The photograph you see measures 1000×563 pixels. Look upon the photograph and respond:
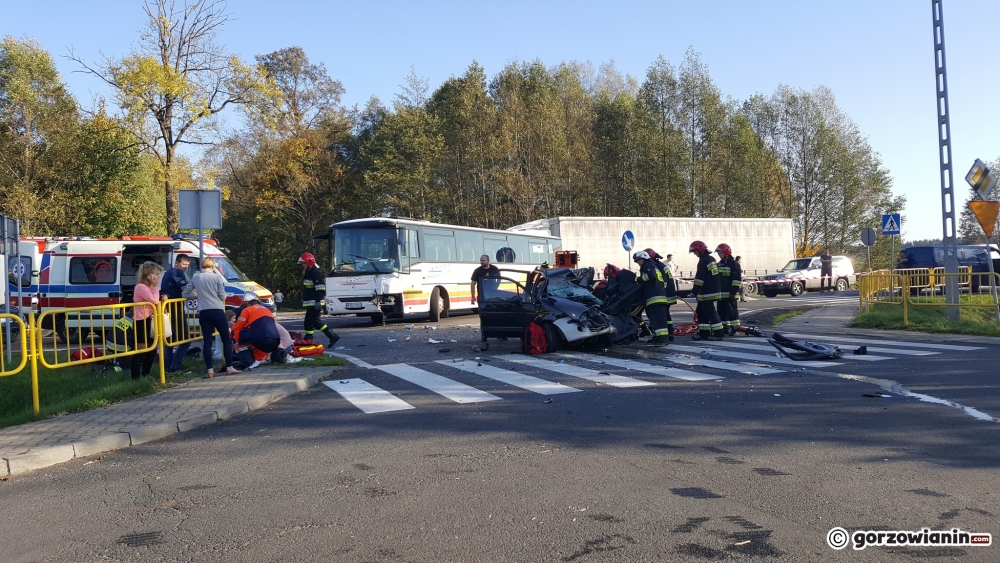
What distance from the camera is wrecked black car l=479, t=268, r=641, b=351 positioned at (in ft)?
40.9

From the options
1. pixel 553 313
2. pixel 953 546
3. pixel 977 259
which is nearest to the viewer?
pixel 953 546

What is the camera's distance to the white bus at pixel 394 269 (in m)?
20.1

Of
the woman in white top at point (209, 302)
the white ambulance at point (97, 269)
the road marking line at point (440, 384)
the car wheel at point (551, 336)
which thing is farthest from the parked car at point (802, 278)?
the woman in white top at point (209, 302)

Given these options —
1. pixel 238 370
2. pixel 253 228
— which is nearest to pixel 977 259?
pixel 238 370

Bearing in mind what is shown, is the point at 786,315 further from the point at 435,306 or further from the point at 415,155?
the point at 415,155

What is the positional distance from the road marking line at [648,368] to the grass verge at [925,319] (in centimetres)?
773

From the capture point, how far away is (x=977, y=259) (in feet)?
86.3

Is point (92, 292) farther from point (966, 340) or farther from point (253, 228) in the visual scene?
point (253, 228)

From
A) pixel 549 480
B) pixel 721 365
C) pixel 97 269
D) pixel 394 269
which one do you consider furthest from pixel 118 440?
pixel 394 269

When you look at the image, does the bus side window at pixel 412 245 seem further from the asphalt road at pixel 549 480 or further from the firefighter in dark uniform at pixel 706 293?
the asphalt road at pixel 549 480

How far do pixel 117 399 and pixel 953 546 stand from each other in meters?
8.42

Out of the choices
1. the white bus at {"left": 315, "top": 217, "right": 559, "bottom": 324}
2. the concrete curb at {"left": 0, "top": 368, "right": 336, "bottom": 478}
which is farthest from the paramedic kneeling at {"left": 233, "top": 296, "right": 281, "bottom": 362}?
the white bus at {"left": 315, "top": 217, "right": 559, "bottom": 324}

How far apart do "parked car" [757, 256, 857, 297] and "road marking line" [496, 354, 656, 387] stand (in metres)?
22.9

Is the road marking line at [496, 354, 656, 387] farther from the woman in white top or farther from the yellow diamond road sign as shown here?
the yellow diamond road sign
